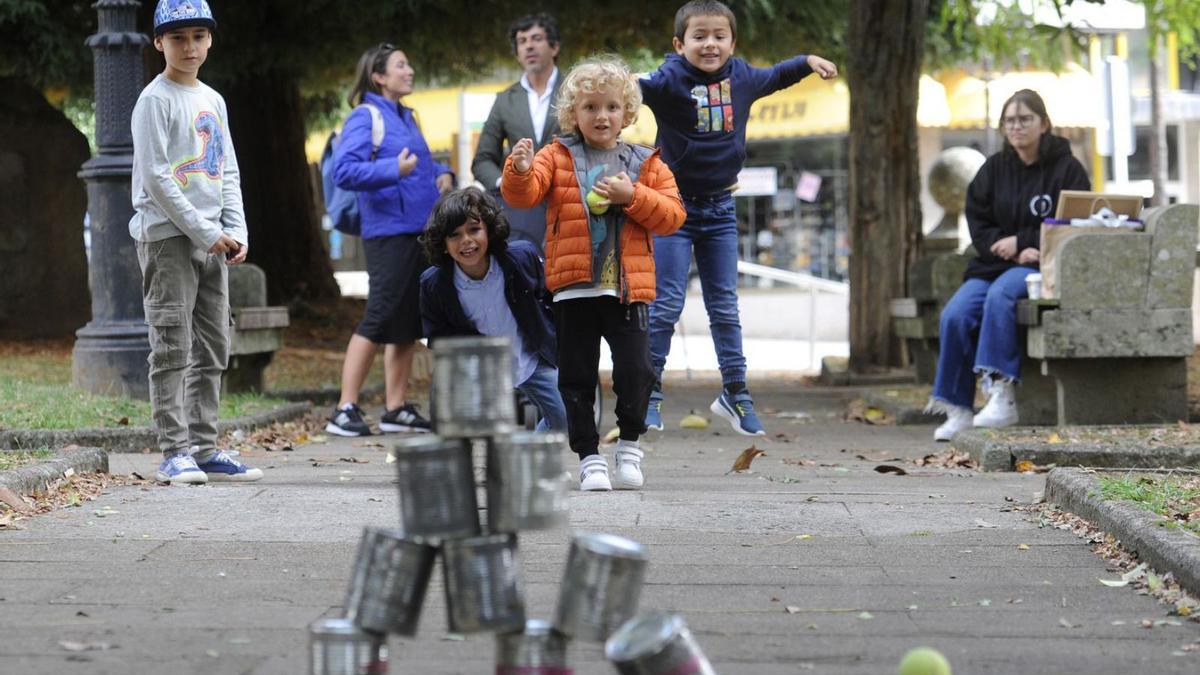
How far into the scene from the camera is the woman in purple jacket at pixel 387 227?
945 cm

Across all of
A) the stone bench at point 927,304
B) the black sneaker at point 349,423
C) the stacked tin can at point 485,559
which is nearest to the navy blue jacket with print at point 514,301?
the black sneaker at point 349,423

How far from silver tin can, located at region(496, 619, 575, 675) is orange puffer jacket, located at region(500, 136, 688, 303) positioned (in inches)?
126

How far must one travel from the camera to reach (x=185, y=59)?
22.5ft

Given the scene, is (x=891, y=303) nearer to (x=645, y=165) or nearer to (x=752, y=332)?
(x=645, y=165)

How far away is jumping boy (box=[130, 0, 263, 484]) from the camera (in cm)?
675

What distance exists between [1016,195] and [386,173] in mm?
3313

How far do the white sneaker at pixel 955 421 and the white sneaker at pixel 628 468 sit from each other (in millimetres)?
2985

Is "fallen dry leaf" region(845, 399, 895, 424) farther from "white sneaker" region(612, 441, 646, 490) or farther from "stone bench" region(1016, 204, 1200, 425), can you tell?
"white sneaker" region(612, 441, 646, 490)

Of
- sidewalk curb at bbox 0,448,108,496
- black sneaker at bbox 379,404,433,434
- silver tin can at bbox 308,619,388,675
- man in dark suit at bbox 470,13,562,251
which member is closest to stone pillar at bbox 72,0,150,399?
black sneaker at bbox 379,404,433,434

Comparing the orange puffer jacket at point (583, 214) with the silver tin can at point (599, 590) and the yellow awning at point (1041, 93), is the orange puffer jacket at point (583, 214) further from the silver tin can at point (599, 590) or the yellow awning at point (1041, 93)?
the yellow awning at point (1041, 93)

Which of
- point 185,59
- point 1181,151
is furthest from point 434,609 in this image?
point 1181,151

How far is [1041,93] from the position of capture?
25391mm

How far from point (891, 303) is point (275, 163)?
24.7 feet

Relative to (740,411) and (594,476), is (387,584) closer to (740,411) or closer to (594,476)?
(594,476)
